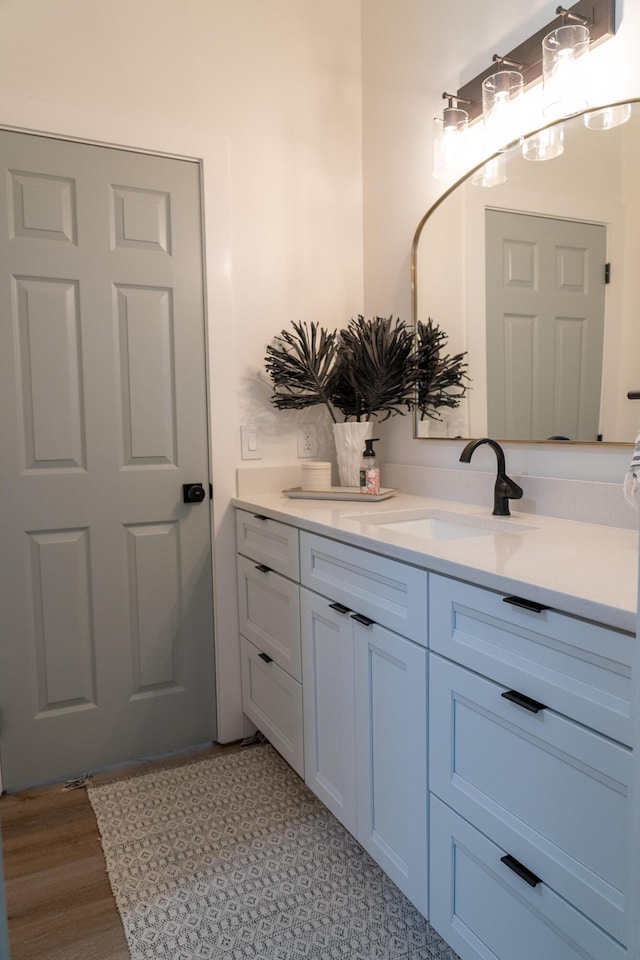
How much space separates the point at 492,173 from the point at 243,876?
2047 mm

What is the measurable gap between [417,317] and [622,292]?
84 centimetres

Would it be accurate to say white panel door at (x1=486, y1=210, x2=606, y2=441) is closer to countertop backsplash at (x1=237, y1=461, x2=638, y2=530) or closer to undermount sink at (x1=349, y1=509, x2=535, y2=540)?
countertop backsplash at (x1=237, y1=461, x2=638, y2=530)

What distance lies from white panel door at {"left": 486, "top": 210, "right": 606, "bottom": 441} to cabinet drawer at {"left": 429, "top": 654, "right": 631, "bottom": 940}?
77cm

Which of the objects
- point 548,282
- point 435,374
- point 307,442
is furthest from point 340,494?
point 548,282

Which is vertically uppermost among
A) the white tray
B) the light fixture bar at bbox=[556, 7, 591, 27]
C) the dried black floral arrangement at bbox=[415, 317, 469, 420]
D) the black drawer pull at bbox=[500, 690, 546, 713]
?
the light fixture bar at bbox=[556, 7, 591, 27]

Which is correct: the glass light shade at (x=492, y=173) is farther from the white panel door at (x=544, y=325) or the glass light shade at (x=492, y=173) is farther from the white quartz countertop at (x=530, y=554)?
the white quartz countertop at (x=530, y=554)

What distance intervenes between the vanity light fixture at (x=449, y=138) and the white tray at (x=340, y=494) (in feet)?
3.40

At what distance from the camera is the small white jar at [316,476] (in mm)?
2197

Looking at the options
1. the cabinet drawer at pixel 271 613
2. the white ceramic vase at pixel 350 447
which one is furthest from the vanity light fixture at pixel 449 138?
the cabinet drawer at pixel 271 613

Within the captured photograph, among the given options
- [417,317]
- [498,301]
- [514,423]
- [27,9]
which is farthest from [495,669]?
[27,9]

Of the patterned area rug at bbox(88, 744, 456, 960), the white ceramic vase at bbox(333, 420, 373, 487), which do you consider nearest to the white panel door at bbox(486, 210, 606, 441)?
the white ceramic vase at bbox(333, 420, 373, 487)

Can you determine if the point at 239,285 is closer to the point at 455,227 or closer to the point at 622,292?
the point at 455,227

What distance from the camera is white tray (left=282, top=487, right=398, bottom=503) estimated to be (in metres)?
2.04

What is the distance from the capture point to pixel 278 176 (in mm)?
2316
